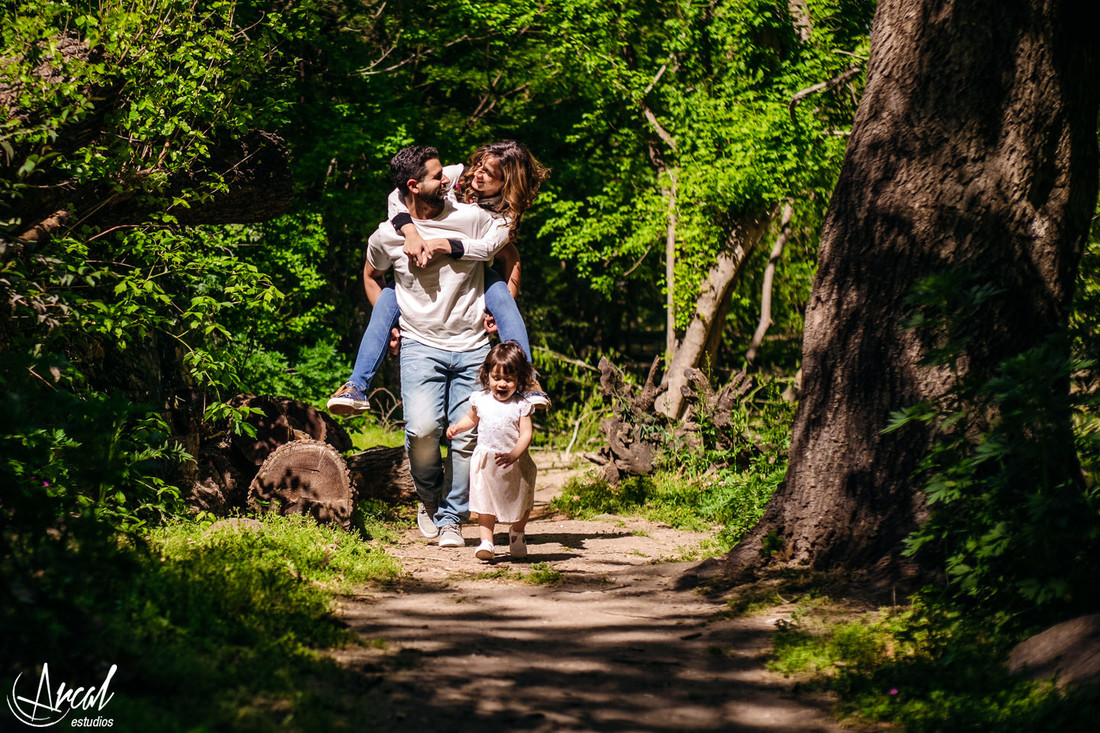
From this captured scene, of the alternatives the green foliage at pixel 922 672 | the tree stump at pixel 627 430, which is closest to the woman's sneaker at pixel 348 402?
the green foliage at pixel 922 672

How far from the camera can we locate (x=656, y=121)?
13.0 m

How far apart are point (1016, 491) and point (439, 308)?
141 inches

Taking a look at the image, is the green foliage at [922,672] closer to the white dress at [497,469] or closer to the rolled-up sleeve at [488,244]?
the white dress at [497,469]

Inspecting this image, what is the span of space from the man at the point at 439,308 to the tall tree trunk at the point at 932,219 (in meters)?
2.23

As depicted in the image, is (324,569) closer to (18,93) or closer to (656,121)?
(18,93)

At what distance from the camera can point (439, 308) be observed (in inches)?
249

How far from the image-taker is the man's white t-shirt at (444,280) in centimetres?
628

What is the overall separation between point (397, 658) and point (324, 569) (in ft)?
4.35

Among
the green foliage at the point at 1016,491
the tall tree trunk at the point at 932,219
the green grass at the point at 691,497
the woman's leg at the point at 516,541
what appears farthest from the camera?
the green grass at the point at 691,497

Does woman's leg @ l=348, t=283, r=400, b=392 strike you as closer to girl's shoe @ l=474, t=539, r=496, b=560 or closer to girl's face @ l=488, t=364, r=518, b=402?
girl's face @ l=488, t=364, r=518, b=402

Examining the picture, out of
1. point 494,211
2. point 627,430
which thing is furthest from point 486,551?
point 627,430

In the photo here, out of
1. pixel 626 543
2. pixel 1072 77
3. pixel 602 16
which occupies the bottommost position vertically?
pixel 626 543

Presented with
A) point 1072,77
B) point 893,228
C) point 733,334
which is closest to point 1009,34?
point 1072,77

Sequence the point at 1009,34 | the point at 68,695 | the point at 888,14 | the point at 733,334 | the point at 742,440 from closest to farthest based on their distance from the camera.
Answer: the point at 68,695 < the point at 1009,34 < the point at 888,14 < the point at 742,440 < the point at 733,334
